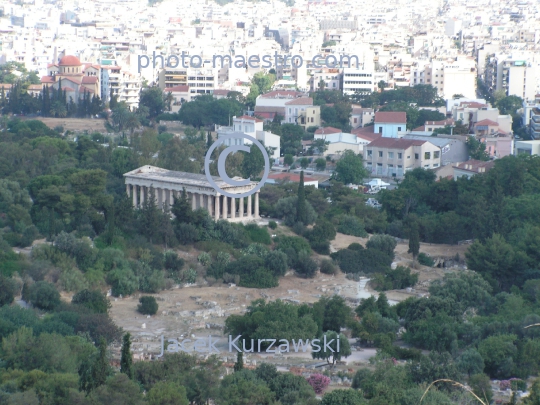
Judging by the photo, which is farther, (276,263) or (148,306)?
(276,263)

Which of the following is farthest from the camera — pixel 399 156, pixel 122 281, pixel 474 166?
pixel 399 156

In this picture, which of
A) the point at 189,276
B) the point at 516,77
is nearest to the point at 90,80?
the point at 516,77

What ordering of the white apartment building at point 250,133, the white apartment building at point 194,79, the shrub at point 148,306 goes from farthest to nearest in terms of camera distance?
the white apartment building at point 194,79 < the white apartment building at point 250,133 < the shrub at point 148,306

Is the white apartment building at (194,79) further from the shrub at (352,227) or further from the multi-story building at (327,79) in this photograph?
the shrub at (352,227)

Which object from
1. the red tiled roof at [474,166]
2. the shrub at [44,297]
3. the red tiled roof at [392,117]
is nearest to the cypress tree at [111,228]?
the shrub at [44,297]

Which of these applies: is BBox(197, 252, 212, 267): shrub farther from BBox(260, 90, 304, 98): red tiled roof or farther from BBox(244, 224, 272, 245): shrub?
BBox(260, 90, 304, 98): red tiled roof

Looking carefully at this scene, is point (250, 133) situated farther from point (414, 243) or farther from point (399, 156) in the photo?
point (414, 243)

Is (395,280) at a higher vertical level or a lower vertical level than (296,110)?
lower
